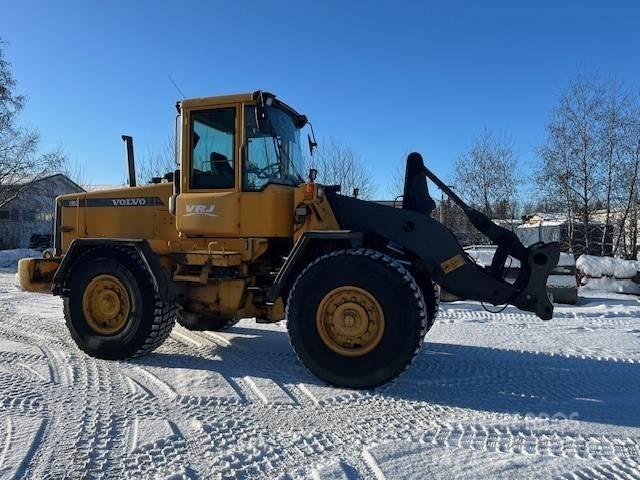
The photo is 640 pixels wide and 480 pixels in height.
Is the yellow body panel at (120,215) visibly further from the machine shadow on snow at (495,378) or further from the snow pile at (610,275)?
the snow pile at (610,275)

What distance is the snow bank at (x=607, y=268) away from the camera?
13.2m

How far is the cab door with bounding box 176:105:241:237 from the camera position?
5836mm

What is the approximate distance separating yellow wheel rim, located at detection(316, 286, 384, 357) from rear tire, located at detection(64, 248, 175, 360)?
77.4 inches

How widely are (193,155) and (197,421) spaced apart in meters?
3.11

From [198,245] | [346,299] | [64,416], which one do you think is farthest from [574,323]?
[64,416]

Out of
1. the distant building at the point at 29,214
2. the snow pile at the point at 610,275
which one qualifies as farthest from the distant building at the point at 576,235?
the distant building at the point at 29,214

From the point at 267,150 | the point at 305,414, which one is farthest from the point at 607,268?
the point at 305,414

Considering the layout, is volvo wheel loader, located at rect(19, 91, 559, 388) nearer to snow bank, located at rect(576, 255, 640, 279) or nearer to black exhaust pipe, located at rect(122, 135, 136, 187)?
black exhaust pipe, located at rect(122, 135, 136, 187)

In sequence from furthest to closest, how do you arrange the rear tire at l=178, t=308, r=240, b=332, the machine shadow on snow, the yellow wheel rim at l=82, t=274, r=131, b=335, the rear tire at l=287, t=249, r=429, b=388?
1. the rear tire at l=178, t=308, r=240, b=332
2. the yellow wheel rim at l=82, t=274, r=131, b=335
3. the rear tire at l=287, t=249, r=429, b=388
4. the machine shadow on snow

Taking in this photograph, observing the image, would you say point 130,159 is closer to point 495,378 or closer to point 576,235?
point 495,378

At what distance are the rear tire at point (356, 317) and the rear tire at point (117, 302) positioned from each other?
5.67ft

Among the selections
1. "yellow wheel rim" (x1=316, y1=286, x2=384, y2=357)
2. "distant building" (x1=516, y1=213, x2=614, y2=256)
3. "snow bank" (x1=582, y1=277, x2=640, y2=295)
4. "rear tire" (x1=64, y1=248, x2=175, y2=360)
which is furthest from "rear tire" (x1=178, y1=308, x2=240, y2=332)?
"distant building" (x1=516, y1=213, x2=614, y2=256)

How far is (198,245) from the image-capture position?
615 centimetres

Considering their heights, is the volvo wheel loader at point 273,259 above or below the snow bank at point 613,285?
above
